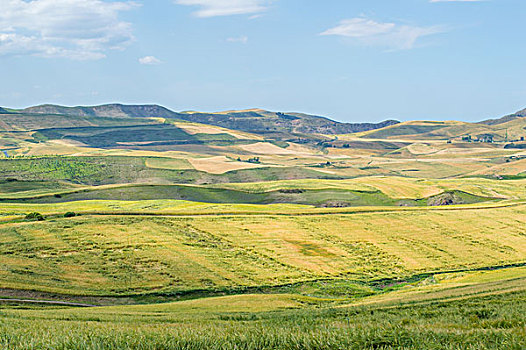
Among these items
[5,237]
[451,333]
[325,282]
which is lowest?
[325,282]

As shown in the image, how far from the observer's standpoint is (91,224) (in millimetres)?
81812

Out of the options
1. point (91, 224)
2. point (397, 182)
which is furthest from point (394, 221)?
point (397, 182)

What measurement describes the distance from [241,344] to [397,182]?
178747 millimetres

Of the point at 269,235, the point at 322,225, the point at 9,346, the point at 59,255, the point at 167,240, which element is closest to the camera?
the point at 9,346

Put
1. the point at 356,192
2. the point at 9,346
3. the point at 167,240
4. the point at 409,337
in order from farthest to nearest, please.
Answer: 1. the point at 356,192
2. the point at 167,240
3. the point at 409,337
4. the point at 9,346

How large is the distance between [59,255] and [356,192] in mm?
109265

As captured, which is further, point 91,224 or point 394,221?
point 394,221

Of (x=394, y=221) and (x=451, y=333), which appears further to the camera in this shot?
(x=394, y=221)

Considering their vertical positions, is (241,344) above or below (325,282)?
above

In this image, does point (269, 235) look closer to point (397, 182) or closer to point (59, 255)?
point (59, 255)

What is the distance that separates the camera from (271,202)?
15162cm

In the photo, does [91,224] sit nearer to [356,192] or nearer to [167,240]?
[167,240]

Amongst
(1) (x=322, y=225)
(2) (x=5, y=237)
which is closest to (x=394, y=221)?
(1) (x=322, y=225)

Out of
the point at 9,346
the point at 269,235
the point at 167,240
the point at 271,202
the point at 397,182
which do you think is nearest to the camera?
the point at 9,346
